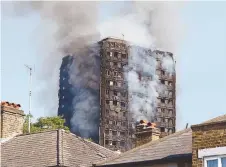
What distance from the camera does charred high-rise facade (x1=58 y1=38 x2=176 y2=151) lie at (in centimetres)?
17650

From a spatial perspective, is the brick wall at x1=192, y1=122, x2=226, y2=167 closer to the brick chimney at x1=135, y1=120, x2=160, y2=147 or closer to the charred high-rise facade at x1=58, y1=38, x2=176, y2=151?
the brick chimney at x1=135, y1=120, x2=160, y2=147

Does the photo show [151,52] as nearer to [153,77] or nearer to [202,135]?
[153,77]

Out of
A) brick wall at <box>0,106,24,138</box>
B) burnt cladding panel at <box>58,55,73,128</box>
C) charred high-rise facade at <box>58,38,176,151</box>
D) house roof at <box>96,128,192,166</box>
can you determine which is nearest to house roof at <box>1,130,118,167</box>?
brick wall at <box>0,106,24,138</box>

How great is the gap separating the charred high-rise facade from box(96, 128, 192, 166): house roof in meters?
135

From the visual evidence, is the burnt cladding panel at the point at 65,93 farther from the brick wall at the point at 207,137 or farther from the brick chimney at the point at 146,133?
the brick wall at the point at 207,137

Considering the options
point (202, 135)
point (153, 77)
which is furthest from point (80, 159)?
point (153, 77)

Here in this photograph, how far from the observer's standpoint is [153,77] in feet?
625

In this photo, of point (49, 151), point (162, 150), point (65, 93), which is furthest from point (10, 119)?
point (65, 93)

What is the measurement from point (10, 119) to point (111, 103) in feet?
433

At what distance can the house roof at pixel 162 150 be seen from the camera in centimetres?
3563

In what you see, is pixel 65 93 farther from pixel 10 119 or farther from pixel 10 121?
pixel 10 119

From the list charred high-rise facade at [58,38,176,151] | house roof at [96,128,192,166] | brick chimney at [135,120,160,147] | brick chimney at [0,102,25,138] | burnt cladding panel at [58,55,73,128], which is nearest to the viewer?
house roof at [96,128,192,166]

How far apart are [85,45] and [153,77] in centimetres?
1565

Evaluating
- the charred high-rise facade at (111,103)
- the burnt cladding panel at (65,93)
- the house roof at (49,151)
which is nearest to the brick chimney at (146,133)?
the house roof at (49,151)
